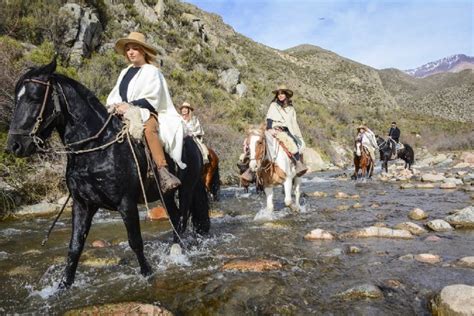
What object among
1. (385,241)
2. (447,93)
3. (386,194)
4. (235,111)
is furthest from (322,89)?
(385,241)

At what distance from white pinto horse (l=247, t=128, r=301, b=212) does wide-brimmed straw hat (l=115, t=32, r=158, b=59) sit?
3954mm

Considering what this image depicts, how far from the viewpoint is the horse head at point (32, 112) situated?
3736mm

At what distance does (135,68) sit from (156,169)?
1.40 meters

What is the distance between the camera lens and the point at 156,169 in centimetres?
476

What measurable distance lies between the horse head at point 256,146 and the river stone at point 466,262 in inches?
188

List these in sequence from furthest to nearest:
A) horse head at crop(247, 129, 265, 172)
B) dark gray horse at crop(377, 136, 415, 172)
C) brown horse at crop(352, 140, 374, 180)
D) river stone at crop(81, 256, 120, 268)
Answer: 1. dark gray horse at crop(377, 136, 415, 172)
2. brown horse at crop(352, 140, 374, 180)
3. horse head at crop(247, 129, 265, 172)
4. river stone at crop(81, 256, 120, 268)

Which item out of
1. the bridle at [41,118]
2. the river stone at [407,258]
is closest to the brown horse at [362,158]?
the river stone at [407,258]

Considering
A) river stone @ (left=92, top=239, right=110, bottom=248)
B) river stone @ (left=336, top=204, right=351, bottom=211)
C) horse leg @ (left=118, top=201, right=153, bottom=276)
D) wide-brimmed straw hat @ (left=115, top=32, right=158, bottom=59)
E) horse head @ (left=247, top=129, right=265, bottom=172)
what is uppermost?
wide-brimmed straw hat @ (left=115, top=32, right=158, bottom=59)

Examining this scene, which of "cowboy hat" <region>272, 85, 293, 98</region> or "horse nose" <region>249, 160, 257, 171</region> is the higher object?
"cowboy hat" <region>272, 85, 293, 98</region>

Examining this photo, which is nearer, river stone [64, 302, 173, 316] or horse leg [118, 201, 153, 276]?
river stone [64, 302, 173, 316]

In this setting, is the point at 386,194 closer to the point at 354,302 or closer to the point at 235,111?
the point at 354,302

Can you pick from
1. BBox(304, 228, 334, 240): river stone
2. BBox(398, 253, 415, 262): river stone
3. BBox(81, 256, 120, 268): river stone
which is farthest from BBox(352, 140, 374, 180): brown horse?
BBox(81, 256, 120, 268): river stone

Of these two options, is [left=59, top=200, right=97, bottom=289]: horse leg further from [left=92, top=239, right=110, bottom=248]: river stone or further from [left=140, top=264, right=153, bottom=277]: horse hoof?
[left=92, top=239, right=110, bottom=248]: river stone

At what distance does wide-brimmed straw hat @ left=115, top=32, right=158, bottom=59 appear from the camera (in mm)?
5027
